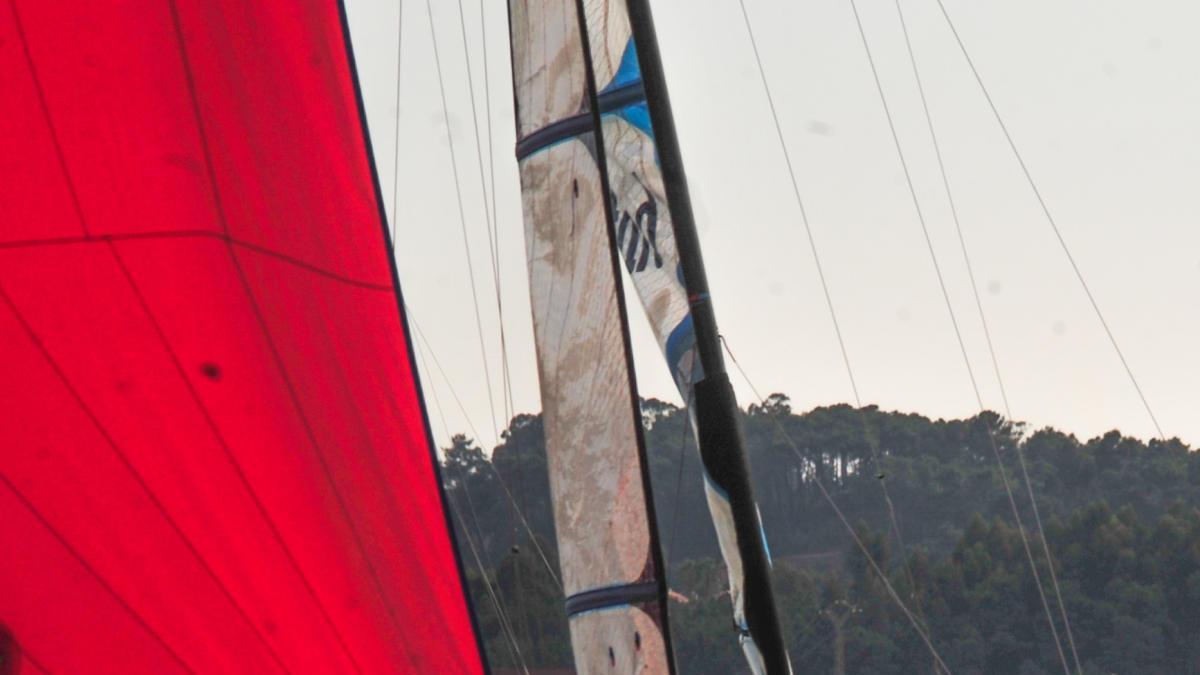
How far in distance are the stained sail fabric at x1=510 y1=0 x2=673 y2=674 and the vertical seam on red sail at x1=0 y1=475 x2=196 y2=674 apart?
3.33ft

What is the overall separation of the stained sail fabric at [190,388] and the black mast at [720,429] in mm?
826

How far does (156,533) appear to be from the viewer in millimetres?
3439

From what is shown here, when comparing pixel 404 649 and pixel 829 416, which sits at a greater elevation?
pixel 829 416

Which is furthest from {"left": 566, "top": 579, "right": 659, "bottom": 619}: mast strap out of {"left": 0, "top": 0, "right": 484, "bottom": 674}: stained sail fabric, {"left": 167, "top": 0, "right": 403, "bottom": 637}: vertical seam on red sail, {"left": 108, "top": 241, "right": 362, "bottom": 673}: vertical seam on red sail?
{"left": 108, "top": 241, "right": 362, "bottom": 673}: vertical seam on red sail

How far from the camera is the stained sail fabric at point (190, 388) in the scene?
3.42 meters

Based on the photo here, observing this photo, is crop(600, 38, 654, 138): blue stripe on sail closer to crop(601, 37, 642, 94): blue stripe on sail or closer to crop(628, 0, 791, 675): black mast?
crop(601, 37, 642, 94): blue stripe on sail

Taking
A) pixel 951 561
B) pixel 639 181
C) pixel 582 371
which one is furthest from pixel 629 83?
pixel 951 561

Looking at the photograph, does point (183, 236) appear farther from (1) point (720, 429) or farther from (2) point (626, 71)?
(2) point (626, 71)

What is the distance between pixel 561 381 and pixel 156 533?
116cm

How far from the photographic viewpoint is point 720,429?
173 inches

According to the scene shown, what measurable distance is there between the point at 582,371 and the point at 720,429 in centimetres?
32

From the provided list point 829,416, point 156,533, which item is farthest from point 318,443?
point 829,416

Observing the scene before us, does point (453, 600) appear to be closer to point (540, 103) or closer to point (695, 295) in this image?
point (695, 295)

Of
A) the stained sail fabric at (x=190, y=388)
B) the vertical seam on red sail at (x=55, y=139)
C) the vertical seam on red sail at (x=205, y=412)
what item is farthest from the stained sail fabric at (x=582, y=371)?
the vertical seam on red sail at (x=55, y=139)
